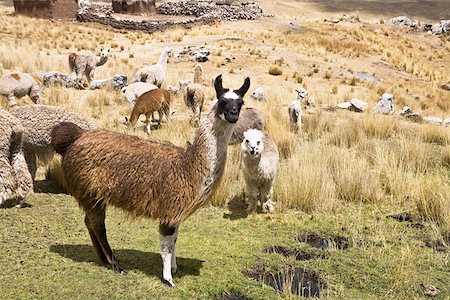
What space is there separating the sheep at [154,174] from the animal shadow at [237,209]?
7.62 feet

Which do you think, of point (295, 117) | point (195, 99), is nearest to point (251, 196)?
point (195, 99)

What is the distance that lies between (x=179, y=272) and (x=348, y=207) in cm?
326

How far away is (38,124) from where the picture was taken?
646cm

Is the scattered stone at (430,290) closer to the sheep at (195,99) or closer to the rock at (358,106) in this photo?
the sheep at (195,99)

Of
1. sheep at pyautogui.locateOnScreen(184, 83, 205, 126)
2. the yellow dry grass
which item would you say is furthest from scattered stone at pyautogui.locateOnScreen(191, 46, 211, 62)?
sheep at pyautogui.locateOnScreen(184, 83, 205, 126)

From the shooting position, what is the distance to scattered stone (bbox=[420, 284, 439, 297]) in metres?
4.67

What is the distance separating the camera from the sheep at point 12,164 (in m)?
5.68

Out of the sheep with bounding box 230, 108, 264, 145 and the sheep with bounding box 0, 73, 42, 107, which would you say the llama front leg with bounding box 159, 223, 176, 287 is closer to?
the sheep with bounding box 230, 108, 264, 145

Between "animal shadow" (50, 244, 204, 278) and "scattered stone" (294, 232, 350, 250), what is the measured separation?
4.84ft

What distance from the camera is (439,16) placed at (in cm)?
4878

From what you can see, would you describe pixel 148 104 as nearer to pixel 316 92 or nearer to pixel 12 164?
pixel 12 164

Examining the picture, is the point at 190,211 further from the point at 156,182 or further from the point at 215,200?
the point at 215,200

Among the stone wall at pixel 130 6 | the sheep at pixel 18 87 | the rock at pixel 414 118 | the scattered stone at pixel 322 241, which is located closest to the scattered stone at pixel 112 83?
the sheep at pixel 18 87

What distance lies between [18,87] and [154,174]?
268 inches
